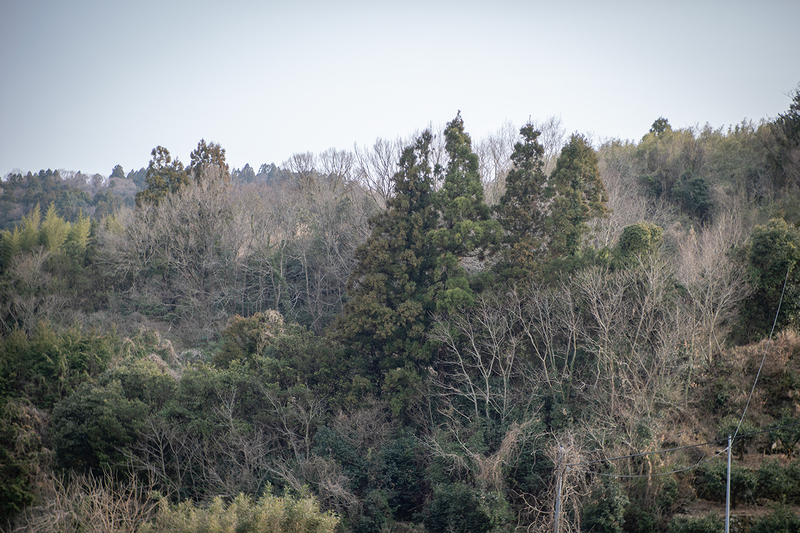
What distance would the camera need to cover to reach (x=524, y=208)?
868 inches

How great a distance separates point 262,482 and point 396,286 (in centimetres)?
887

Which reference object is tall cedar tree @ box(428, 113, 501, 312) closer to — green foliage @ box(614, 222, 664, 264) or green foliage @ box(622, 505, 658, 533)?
green foliage @ box(614, 222, 664, 264)

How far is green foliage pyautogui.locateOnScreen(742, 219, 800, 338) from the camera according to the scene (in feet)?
57.2

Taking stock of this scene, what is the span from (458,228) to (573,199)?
14.9ft

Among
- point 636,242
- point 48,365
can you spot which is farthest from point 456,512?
point 48,365

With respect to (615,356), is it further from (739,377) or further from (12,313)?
(12,313)

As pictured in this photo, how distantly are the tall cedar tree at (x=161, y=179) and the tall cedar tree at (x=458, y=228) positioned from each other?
23.5 meters

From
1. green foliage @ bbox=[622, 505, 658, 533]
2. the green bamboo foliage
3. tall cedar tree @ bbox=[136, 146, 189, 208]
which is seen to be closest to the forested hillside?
green foliage @ bbox=[622, 505, 658, 533]

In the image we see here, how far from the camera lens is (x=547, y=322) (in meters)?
19.4

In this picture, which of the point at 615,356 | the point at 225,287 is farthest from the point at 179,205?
the point at 615,356

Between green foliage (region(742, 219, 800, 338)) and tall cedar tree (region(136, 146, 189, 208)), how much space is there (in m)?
34.4

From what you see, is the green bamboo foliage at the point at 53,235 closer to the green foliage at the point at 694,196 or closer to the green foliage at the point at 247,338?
the green foliage at the point at 247,338

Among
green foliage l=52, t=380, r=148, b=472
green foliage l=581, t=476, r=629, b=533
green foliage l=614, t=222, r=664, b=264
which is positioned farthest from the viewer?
green foliage l=52, t=380, r=148, b=472

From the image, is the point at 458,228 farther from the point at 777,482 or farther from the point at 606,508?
the point at 777,482
